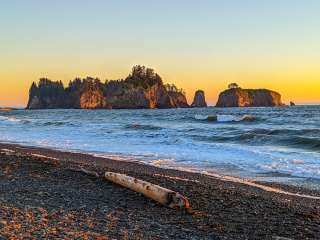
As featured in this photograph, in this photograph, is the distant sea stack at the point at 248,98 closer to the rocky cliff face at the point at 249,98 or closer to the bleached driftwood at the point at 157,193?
the rocky cliff face at the point at 249,98

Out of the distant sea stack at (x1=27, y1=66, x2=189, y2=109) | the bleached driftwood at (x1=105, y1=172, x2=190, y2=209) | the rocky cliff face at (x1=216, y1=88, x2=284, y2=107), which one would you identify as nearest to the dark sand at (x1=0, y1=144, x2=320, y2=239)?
the bleached driftwood at (x1=105, y1=172, x2=190, y2=209)

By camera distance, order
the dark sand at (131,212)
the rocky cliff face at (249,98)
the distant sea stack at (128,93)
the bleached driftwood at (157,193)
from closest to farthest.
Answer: the dark sand at (131,212), the bleached driftwood at (157,193), the distant sea stack at (128,93), the rocky cliff face at (249,98)

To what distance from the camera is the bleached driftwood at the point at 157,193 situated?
7.77 m

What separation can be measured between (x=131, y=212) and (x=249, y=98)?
189 metres

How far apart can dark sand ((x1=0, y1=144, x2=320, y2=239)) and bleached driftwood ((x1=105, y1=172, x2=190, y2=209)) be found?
114mm

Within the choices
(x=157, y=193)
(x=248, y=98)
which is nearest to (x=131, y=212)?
(x=157, y=193)

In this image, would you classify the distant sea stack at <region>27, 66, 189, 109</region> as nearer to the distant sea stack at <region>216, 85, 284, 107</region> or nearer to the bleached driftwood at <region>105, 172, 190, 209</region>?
the distant sea stack at <region>216, 85, 284, 107</region>

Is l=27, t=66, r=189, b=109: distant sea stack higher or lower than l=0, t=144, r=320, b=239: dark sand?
higher

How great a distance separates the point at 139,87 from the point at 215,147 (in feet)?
521

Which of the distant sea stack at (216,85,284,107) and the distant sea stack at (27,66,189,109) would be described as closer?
the distant sea stack at (27,66,189,109)

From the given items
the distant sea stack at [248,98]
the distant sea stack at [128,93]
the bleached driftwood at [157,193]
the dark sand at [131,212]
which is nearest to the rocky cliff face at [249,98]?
the distant sea stack at [248,98]

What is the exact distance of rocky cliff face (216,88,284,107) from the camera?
18715 centimetres

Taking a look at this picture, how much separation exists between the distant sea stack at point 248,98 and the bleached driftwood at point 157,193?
584ft

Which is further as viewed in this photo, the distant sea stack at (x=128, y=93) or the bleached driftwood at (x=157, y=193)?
the distant sea stack at (x=128, y=93)
